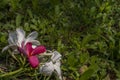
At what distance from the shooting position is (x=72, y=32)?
2533mm

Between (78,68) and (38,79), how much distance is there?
0.31 m

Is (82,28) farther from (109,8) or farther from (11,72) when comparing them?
(11,72)

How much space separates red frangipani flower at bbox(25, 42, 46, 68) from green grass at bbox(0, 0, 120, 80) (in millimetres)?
140

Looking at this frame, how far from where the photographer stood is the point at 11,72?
2055 mm

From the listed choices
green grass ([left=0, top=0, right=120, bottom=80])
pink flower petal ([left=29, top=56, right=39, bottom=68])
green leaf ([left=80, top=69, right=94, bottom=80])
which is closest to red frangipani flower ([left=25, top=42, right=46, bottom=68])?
pink flower petal ([left=29, top=56, right=39, bottom=68])

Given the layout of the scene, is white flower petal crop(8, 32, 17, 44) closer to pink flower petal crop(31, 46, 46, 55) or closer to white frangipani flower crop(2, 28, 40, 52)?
white frangipani flower crop(2, 28, 40, 52)

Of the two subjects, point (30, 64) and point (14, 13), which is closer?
point (30, 64)

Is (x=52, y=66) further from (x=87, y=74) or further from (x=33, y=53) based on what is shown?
(x=87, y=74)

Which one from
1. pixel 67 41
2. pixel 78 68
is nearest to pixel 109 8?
pixel 67 41

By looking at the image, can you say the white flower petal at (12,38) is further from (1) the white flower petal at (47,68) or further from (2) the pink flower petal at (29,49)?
(1) the white flower petal at (47,68)

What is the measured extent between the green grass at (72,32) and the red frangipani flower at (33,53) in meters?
0.14

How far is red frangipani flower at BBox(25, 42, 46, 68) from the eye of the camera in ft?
6.44


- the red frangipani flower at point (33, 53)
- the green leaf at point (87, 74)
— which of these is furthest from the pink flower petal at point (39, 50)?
the green leaf at point (87, 74)

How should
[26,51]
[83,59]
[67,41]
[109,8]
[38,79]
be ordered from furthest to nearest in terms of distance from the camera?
1. [109,8]
2. [67,41]
3. [83,59]
4. [38,79]
5. [26,51]
